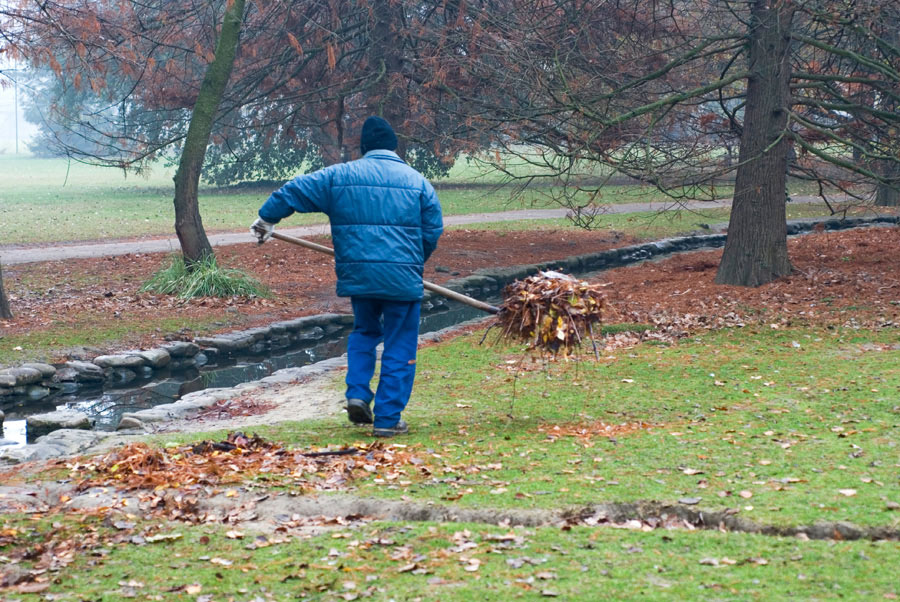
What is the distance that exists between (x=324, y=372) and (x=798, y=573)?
6.86 m

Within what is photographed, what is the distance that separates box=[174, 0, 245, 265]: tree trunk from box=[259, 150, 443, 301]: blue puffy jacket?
27.8 ft

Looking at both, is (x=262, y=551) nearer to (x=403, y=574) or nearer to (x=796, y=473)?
(x=403, y=574)

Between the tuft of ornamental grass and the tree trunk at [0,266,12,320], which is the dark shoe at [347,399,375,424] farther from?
A: the tuft of ornamental grass

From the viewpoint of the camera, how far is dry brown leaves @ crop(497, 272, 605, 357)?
668 cm

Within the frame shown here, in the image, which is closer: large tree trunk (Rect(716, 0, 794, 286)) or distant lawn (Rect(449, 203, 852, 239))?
large tree trunk (Rect(716, 0, 794, 286))

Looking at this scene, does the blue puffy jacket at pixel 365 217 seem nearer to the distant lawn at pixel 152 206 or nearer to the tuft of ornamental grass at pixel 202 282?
the distant lawn at pixel 152 206

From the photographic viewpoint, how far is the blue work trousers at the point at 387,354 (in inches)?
261

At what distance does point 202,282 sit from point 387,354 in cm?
791

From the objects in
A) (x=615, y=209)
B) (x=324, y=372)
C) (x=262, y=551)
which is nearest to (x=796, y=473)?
(x=262, y=551)

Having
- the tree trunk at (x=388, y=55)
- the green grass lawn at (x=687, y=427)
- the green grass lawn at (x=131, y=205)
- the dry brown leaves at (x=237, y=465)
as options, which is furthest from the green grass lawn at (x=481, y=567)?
the tree trunk at (x=388, y=55)

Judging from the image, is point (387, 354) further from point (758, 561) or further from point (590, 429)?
point (758, 561)

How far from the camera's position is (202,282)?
546 inches

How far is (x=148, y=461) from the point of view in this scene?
229 inches

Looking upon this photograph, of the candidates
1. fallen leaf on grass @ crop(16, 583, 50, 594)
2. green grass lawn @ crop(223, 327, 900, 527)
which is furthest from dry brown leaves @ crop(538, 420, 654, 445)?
fallen leaf on grass @ crop(16, 583, 50, 594)
